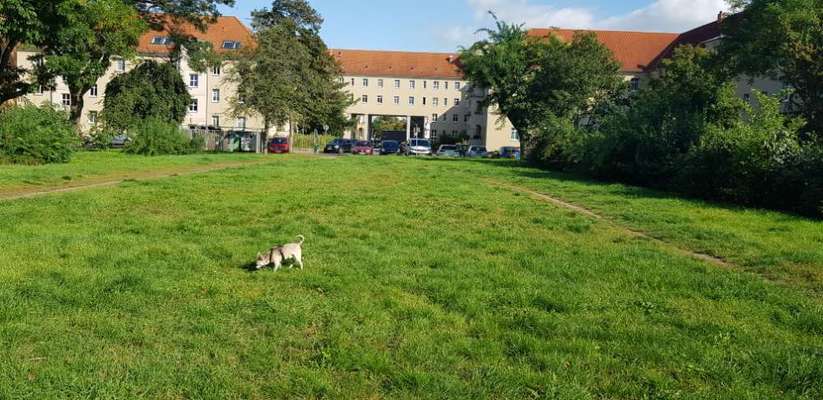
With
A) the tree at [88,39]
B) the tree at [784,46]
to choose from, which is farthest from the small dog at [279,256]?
the tree at [88,39]

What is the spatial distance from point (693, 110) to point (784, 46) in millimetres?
6052

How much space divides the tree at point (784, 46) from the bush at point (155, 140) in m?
A: 29.4

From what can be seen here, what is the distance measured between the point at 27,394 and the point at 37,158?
23040 mm

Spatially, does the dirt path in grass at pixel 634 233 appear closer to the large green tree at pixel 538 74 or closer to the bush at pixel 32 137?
the bush at pixel 32 137

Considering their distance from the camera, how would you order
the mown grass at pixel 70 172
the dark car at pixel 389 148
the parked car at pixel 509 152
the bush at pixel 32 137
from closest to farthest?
the mown grass at pixel 70 172
the bush at pixel 32 137
the dark car at pixel 389 148
the parked car at pixel 509 152

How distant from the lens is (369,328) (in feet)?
15.7

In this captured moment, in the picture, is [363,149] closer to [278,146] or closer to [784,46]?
[278,146]

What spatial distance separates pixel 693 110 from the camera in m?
19.1

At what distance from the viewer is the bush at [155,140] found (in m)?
34.1

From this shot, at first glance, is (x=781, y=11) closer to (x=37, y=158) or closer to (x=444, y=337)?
(x=444, y=337)

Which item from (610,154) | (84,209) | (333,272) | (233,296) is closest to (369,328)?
(233,296)

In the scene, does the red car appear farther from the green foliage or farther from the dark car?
the dark car

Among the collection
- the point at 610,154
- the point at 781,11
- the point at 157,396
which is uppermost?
the point at 781,11

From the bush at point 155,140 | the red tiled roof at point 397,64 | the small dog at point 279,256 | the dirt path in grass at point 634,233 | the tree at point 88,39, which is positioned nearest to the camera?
the small dog at point 279,256
